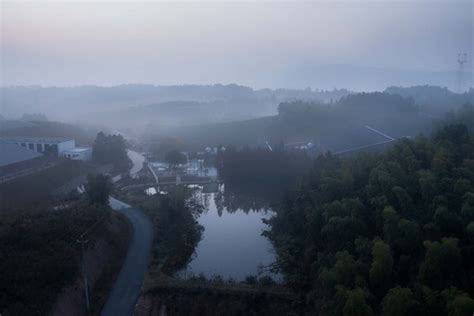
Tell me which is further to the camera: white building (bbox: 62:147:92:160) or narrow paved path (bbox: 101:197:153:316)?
white building (bbox: 62:147:92:160)

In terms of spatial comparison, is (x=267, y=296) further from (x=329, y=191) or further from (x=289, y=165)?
(x=289, y=165)

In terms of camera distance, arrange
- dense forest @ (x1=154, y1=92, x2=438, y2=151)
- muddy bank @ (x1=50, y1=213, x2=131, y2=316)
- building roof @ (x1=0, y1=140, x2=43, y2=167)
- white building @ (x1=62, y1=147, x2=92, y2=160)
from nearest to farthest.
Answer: muddy bank @ (x1=50, y1=213, x2=131, y2=316) → building roof @ (x1=0, y1=140, x2=43, y2=167) → white building @ (x1=62, y1=147, x2=92, y2=160) → dense forest @ (x1=154, y1=92, x2=438, y2=151)

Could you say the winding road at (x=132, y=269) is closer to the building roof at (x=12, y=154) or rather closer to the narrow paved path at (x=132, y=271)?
the narrow paved path at (x=132, y=271)

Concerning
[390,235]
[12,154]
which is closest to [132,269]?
[390,235]

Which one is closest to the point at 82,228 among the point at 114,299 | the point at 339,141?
the point at 114,299

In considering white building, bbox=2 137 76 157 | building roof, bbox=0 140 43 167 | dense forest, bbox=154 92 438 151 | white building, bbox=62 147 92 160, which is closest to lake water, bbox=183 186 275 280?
building roof, bbox=0 140 43 167

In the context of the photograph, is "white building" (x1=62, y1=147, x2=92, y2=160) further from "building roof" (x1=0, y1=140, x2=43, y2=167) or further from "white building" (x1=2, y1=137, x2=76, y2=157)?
"building roof" (x1=0, y1=140, x2=43, y2=167)

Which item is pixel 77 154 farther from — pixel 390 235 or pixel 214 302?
pixel 390 235
